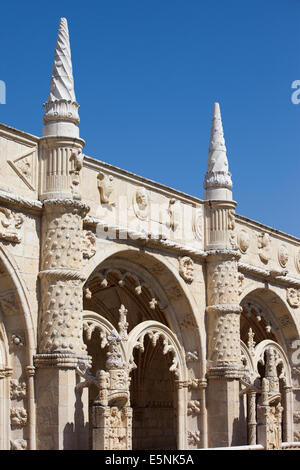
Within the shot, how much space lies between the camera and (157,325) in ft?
63.3

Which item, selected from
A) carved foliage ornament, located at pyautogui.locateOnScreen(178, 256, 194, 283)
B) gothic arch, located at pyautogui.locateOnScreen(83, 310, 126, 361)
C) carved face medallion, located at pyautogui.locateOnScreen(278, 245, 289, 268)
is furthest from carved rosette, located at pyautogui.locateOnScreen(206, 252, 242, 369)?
carved face medallion, located at pyautogui.locateOnScreen(278, 245, 289, 268)

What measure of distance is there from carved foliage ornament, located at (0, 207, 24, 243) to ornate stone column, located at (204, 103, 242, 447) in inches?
230

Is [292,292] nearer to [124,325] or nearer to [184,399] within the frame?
[184,399]

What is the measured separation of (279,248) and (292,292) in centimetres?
125

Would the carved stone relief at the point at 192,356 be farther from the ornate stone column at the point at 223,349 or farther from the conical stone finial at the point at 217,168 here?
the conical stone finial at the point at 217,168

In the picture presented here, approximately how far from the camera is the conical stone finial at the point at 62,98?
1638 centimetres

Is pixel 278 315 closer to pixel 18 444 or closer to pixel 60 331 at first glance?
pixel 60 331

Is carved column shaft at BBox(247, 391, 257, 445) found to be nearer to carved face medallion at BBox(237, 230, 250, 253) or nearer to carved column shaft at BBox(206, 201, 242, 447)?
carved column shaft at BBox(206, 201, 242, 447)

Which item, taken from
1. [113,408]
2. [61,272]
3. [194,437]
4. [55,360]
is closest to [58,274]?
[61,272]

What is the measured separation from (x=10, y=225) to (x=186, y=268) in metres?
5.33

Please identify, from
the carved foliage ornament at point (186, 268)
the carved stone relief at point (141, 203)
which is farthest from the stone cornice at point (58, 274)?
the carved foliage ornament at point (186, 268)

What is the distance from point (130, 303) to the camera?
2102cm

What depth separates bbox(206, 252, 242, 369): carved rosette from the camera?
1986cm
